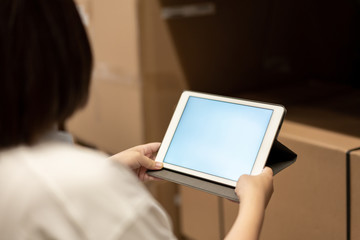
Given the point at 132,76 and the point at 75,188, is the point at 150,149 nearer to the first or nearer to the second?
the point at 75,188

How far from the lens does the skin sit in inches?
26.4

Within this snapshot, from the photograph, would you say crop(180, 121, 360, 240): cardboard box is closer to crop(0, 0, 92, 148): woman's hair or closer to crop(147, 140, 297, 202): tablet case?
crop(147, 140, 297, 202): tablet case

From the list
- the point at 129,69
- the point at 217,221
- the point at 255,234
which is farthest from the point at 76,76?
the point at 129,69

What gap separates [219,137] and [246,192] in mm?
162

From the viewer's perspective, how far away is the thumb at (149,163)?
86 cm

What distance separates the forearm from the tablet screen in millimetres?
103

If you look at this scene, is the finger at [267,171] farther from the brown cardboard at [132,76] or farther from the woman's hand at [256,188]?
the brown cardboard at [132,76]

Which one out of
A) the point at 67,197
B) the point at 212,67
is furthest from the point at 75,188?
the point at 212,67

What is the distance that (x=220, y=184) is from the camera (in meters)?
0.82

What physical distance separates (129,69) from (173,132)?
0.62 meters

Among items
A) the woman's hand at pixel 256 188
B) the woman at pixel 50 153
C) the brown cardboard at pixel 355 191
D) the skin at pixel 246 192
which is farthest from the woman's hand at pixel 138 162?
the brown cardboard at pixel 355 191

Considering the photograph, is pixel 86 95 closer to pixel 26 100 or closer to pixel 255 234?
pixel 26 100

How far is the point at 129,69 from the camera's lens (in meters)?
1.49

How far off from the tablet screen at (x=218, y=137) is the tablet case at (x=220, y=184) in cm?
2
